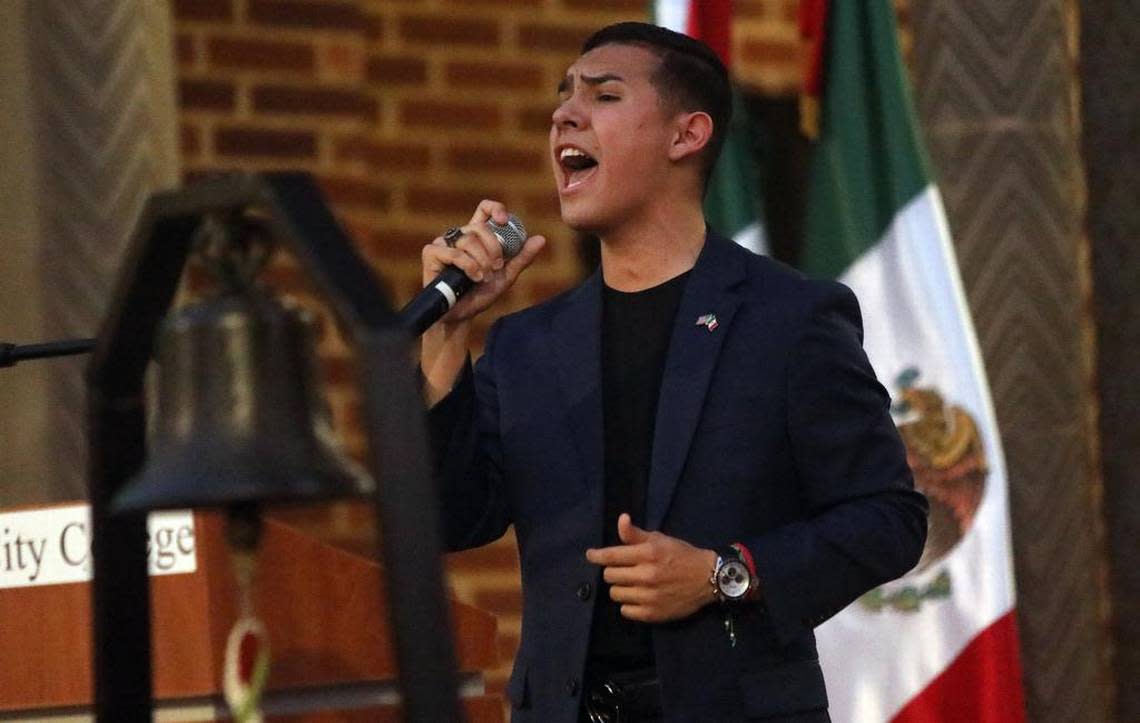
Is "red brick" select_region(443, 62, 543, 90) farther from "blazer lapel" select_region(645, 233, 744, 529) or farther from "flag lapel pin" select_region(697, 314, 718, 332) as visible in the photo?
"flag lapel pin" select_region(697, 314, 718, 332)

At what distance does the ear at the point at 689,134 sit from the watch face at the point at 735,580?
71 cm

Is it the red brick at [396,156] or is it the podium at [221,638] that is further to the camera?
the red brick at [396,156]

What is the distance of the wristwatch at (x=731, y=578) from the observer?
302 centimetres

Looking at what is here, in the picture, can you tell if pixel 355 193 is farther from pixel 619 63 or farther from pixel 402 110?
pixel 619 63

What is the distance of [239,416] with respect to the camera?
6.53ft

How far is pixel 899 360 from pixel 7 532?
1.84m

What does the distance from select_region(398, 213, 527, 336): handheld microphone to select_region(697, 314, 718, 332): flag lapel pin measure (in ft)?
1.14

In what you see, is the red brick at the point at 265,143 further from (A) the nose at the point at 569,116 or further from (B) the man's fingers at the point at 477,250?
(B) the man's fingers at the point at 477,250

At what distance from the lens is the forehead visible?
343 cm

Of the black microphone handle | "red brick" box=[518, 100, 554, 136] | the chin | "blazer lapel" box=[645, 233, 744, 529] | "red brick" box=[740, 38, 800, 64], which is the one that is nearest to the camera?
the black microphone handle

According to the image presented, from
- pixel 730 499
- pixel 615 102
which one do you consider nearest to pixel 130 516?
pixel 730 499

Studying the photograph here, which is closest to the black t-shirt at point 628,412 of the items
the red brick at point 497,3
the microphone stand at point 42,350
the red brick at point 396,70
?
the microphone stand at point 42,350

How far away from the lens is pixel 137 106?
13.7 ft

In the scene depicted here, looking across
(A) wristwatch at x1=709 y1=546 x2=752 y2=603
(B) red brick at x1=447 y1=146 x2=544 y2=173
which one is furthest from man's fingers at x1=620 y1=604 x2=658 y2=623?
Answer: (B) red brick at x1=447 y1=146 x2=544 y2=173
